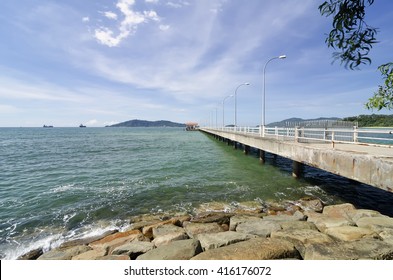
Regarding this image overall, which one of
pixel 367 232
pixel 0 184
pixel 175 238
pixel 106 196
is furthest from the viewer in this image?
pixel 0 184

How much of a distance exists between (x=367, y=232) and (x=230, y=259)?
363 cm

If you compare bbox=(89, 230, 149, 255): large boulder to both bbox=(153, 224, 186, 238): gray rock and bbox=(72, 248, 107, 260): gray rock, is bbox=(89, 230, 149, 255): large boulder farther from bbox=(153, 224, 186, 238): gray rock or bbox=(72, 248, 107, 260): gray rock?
bbox=(153, 224, 186, 238): gray rock

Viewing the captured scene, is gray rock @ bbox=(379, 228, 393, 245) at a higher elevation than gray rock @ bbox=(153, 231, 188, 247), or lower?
higher

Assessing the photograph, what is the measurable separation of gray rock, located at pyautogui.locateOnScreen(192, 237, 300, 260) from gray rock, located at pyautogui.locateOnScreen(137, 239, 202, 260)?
360mm

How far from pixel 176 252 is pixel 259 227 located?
2.67 m

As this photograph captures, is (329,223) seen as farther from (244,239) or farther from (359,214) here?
(244,239)

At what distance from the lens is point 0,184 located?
1374 cm

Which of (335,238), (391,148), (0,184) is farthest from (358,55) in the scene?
(0,184)

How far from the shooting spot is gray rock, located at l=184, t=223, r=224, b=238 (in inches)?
250

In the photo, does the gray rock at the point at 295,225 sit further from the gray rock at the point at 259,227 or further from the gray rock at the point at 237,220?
the gray rock at the point at 237,220

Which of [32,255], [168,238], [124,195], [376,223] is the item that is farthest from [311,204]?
[32,255]

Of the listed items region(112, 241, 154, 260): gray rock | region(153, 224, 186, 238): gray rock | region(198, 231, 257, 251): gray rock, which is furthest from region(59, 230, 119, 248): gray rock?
region(198, 231, 257, 251): gray rock

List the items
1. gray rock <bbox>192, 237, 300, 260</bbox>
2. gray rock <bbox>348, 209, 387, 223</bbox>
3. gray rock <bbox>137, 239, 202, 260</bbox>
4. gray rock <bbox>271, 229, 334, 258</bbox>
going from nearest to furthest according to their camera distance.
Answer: gray rock <bbox>192, 237, 300, 260</bbox> → gray rock <bbox>137, 239, 202, 260</bbox> → gray rock <bbox>271, 229, 334, 258</bbox> → gray rock <bbox>348, 209, 387, 223</bbox>
